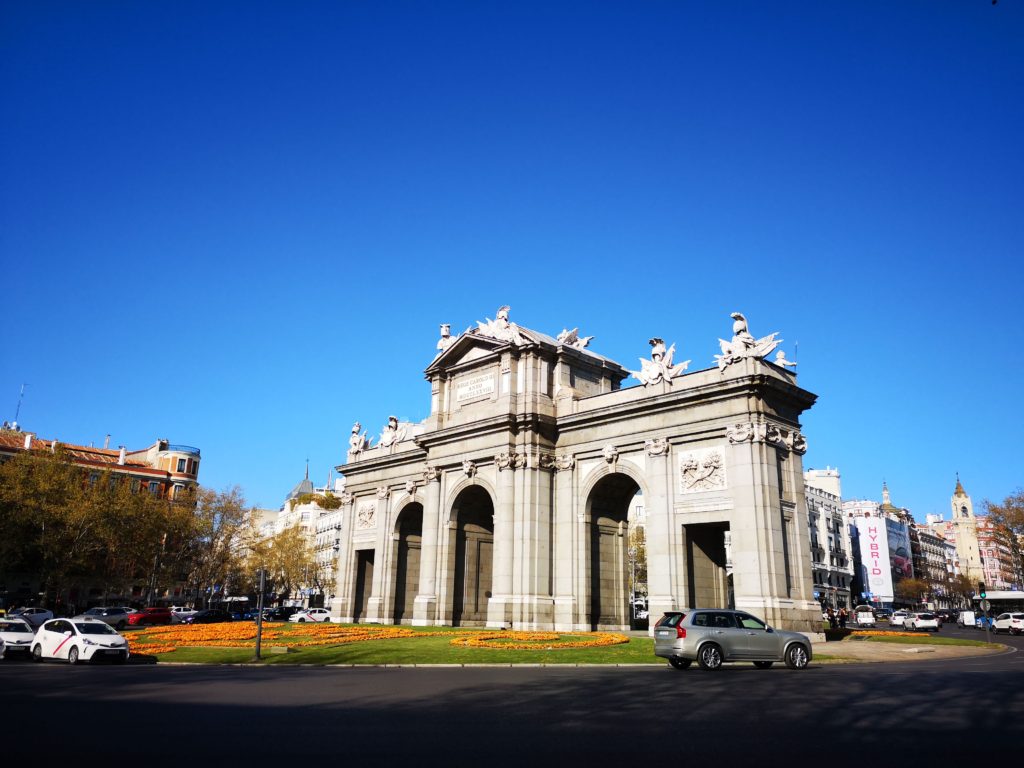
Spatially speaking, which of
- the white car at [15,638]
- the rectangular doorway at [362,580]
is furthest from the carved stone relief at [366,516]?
the white car at [15,638]

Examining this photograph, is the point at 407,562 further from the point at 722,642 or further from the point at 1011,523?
the point at 1011,523

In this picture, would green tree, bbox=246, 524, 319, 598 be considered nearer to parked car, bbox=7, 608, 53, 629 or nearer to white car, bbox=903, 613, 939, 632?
parked car, bbox=7, 608, 53, 629

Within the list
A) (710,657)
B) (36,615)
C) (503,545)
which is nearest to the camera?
(710,657)

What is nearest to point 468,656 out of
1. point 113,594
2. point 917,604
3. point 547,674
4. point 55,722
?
point 547,674

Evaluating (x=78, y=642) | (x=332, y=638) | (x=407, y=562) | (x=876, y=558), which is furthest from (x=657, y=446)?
(x=876, y=558)

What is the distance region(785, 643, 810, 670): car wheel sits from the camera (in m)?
22.1

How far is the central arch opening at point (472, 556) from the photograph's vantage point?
146ft

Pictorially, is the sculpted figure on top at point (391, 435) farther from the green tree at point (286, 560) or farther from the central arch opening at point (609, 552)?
the green tree at point (286, 560)

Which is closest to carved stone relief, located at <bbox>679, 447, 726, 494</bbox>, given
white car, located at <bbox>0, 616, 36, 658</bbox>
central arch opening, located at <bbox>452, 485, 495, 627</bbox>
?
central arch opening, located at <bbox>452, 485, 495, 627</bbox>

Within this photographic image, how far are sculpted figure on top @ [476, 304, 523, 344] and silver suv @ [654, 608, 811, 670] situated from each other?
912 inches

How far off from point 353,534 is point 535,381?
21.4m

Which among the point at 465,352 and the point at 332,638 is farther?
the point at 465,352

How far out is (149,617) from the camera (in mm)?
55594

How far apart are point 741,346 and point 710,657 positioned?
1738 cm
